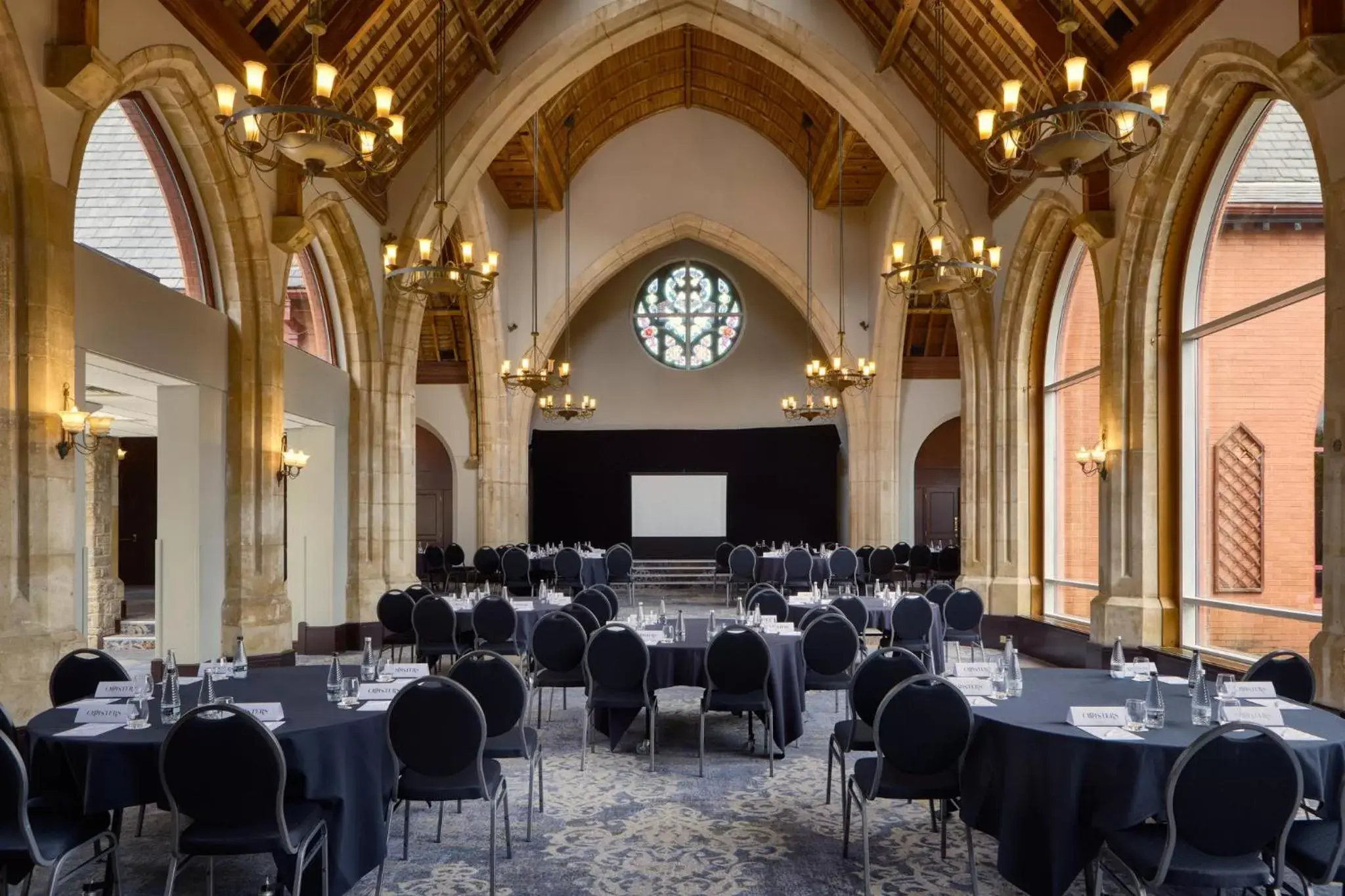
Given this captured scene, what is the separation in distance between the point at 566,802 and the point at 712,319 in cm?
1712

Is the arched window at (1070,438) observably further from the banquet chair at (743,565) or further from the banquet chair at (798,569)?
the banquet chair at (743,565)

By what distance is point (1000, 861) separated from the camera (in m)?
3.75

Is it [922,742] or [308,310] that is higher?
[308,310]

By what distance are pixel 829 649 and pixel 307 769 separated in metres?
3.69

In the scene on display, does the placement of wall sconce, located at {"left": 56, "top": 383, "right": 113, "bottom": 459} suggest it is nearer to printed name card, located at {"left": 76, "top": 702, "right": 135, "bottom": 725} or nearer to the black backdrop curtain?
printed name card, located at {"left": 76, "top": 702, "right": 135, "bottom": 725}

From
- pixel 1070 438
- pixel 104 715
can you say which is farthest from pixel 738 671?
pixel 1070 438

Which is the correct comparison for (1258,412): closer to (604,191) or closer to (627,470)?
(604,191)

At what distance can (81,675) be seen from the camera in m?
4.71

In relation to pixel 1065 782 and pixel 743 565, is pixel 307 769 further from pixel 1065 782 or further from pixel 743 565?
pixel 743 565

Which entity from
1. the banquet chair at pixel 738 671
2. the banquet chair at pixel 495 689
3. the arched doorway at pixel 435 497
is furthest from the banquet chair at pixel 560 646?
the arched doorway at pixel 435 497

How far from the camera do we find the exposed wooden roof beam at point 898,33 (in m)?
9.98

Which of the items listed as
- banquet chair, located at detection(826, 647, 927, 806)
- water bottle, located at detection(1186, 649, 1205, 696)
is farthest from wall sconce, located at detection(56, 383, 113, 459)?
water bottle, located at detection(1186, 649, 1205, 696)

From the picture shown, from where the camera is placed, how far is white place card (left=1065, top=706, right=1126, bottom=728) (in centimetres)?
375

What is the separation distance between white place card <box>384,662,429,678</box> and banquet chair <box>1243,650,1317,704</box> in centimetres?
402
